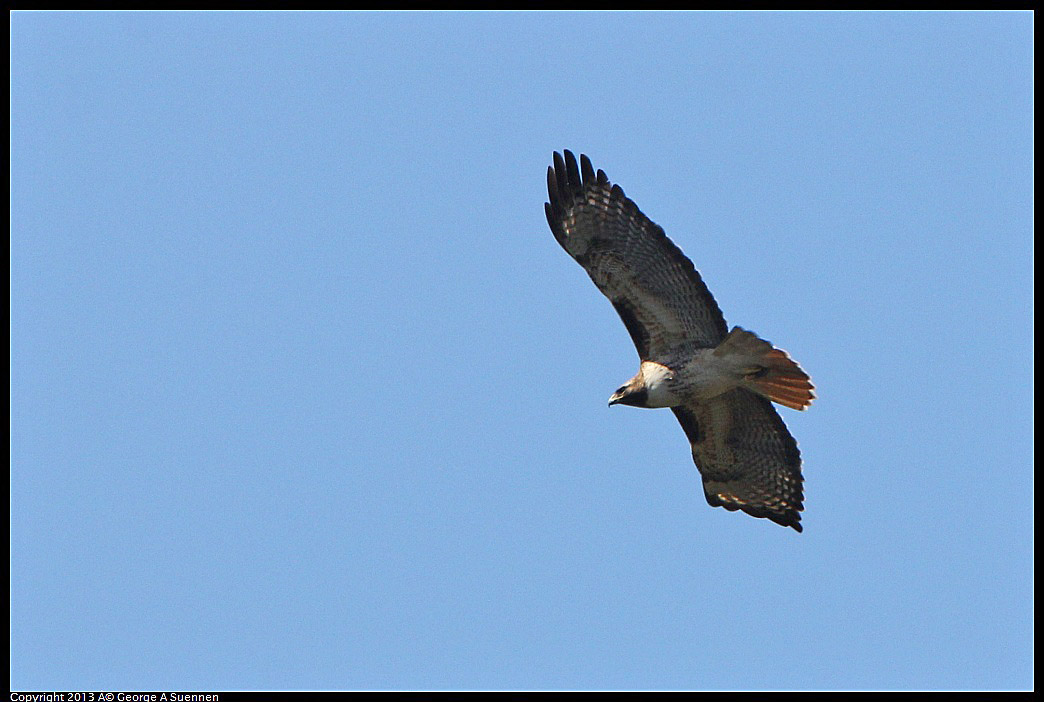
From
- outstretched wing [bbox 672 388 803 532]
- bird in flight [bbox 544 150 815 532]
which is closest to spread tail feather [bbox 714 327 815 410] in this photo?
bird in flight [bbox 544 150 815 532]

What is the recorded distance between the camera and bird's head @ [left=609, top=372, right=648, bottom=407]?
1082 centimetres

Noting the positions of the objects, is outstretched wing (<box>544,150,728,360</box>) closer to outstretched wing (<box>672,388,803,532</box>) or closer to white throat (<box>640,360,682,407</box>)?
white throat (<box>640,360,682,407</box>)

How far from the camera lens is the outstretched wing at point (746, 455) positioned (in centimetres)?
1152

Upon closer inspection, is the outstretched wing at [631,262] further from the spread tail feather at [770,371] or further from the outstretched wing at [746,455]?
the outstretched wing at [746,455]

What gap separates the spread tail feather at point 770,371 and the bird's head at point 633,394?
0.75 metres

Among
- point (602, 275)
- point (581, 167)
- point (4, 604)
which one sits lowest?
point (4, 604)

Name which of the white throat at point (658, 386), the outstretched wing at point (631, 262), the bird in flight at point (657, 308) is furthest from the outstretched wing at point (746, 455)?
the outstretched wing at point (631, 262)

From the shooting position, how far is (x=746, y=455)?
1189 cm

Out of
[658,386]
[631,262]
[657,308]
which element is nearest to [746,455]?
[658,386]

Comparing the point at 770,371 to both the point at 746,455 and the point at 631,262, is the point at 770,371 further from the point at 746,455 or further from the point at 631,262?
the point at 746,455
